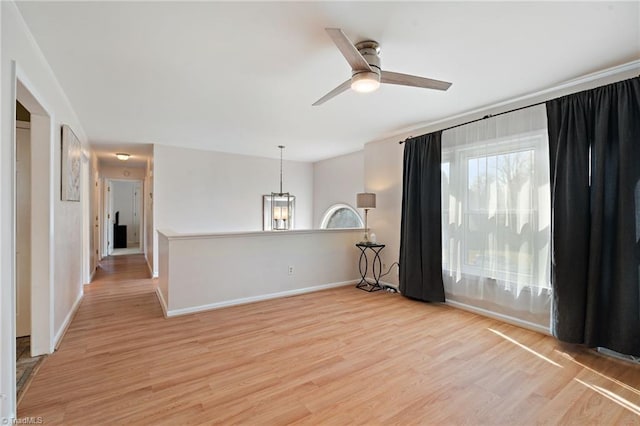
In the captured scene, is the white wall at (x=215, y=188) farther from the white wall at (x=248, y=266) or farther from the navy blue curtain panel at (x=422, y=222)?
the navy blue curtain panel at (x=422, y=222)

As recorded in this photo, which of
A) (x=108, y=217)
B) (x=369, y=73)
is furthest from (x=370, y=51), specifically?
(x=108, y=217)

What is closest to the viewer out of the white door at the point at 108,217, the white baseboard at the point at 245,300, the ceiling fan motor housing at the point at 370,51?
the ceiling fan motor housing at the point at 370,51

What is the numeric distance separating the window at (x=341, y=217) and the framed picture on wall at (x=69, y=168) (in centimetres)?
460

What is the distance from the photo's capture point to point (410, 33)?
205 centimetres

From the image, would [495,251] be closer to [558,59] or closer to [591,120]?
[591,120]

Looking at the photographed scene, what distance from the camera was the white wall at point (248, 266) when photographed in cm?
355

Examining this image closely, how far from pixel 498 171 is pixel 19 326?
5.17 m

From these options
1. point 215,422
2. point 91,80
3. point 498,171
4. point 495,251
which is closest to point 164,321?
point 215,422

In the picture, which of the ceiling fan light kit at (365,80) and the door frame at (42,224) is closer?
the ceiling fan light kit at (365,80)

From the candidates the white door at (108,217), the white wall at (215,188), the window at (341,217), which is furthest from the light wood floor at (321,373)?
the white door at (108,217)

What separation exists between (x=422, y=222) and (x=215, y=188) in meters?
4.32

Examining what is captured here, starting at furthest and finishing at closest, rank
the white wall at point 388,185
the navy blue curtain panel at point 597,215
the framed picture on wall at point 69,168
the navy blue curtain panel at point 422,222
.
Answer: the white wall at point 388,185, the navy blue curtain panel at point 422,222, the framed picture on wall at point 69,168, the navy blue curtain panel at point 597,215

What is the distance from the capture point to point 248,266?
158 inches

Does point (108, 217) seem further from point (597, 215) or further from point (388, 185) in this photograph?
point (597, 215)
